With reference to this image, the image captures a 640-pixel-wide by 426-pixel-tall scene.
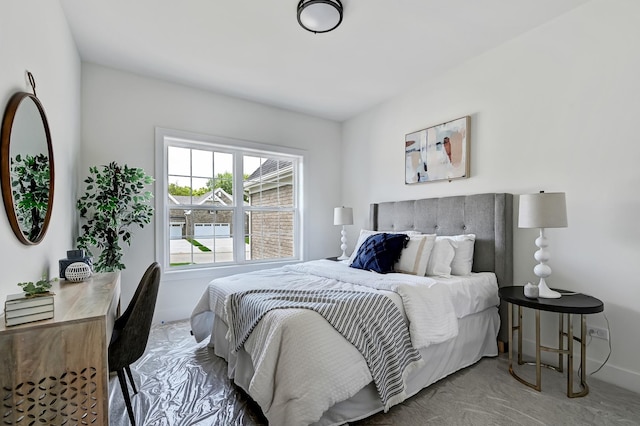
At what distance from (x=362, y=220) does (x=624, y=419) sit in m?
3.11

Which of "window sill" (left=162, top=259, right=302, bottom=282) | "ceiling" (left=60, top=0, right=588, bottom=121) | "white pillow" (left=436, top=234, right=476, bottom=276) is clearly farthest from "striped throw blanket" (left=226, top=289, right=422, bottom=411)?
"ceiling" (left=60, top=0, right=588, bottom=121)

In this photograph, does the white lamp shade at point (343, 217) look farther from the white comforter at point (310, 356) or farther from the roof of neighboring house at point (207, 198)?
the white comforter at point (310, 356)

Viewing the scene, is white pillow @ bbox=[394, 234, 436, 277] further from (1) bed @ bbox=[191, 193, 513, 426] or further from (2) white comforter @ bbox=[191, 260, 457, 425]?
(2) white comforter @ bbox=[191, 260, 457, 425]

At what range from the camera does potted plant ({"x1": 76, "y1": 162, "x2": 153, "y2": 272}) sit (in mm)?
2840

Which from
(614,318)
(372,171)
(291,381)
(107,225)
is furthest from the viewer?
(372,171)

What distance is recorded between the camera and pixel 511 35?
2.71m

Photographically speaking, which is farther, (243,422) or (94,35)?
(94,35)

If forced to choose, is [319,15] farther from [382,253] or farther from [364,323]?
[364,323]

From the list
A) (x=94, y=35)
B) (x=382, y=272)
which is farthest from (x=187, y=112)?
(x=382, y=272)

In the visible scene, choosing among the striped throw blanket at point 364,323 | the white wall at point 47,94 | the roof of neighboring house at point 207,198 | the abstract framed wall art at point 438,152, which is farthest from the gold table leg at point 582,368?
the roof of neighboring house at point 207,198

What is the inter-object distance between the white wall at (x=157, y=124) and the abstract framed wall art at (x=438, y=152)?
156 centimetres

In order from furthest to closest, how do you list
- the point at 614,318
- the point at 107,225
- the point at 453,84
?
1. the point at 453,84
2. the point at 107,225
3. the point at 614,318

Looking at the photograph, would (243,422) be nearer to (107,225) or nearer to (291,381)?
(291,381)

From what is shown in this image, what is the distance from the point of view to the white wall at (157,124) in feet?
10.5
